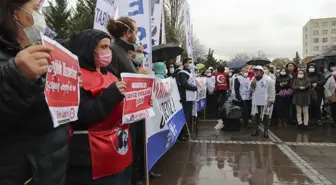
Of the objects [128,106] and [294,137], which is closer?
[128,106]

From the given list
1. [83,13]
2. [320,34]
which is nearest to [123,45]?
[83,13]

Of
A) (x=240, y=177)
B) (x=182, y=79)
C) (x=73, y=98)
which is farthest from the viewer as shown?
(x=182, y=79)

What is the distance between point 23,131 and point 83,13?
2851 centimetres

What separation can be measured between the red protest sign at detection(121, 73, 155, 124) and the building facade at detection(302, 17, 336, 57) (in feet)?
378

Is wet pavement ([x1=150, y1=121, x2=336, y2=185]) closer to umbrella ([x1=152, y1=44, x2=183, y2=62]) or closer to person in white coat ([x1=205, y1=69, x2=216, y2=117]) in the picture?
umbrella ([x1=152, y1=44, x2=183, y2=62])

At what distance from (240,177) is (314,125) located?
6.56 metres

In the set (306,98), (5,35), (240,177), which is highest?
(5,35)

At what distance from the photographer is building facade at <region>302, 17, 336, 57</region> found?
108900 millimetres

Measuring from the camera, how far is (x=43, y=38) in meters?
1.53

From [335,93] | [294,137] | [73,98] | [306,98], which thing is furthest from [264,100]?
[73,98]

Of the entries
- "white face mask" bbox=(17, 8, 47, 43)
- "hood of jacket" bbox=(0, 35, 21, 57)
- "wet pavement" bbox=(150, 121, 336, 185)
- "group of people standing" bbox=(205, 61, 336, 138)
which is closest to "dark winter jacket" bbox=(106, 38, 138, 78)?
"white face mask" bbox=(17, 8, 47, 43)

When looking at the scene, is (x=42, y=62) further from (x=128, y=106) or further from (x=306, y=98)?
(x=306, y=98)

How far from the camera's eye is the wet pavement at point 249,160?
509cm

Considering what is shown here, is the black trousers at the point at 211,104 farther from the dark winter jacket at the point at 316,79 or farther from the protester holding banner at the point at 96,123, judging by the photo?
the protester holding banner at the point at 96,123
